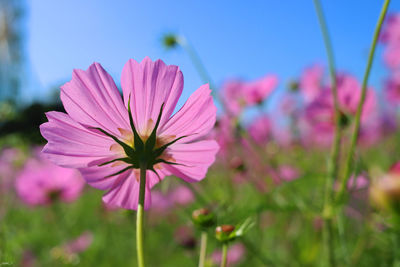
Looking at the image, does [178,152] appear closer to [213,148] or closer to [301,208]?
[213,148]

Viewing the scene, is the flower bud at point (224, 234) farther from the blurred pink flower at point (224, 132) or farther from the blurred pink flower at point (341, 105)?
the blurred pink flower at point (224, 132)

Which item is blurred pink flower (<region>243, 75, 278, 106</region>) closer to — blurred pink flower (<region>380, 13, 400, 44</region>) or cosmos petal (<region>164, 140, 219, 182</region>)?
blurred pink flower (<region>380, 13, 400, 44</region>)

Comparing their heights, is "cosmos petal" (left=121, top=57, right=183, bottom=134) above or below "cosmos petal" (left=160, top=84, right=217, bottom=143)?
above

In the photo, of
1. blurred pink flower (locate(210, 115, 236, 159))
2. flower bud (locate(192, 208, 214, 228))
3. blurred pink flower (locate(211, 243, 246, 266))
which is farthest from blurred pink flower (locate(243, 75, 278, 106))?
flower bud (locate(192, 208, 214, 228))

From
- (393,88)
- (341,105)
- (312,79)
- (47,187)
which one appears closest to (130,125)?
(341,105)

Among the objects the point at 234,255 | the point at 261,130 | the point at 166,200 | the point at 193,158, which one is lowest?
the point at 234,255

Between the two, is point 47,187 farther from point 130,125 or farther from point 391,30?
point 391,30

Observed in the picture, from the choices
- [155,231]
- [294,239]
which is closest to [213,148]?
[294,239]
